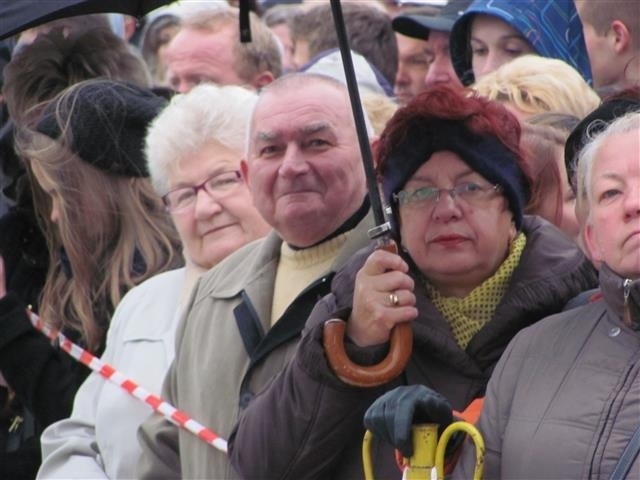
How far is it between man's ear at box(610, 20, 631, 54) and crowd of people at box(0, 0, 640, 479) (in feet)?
0.03

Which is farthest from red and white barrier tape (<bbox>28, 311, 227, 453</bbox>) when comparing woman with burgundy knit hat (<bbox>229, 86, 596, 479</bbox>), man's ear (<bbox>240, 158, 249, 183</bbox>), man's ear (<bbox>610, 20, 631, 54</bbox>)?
man's ear (<bbox>610, 20, 631, 54</bbox>)

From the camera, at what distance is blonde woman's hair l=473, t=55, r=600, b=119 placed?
5.56 meters

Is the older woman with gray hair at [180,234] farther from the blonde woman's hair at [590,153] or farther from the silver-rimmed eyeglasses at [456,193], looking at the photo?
the blonde woman's hair at [590,153]

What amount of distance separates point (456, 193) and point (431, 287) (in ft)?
0.84

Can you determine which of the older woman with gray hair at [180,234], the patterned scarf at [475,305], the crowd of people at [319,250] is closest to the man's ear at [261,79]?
the crowd of people at [319,250]

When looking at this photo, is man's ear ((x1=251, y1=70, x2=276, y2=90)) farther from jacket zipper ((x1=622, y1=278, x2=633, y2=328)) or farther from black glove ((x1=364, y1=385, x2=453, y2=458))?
jacket zipper ((x1=622, y1=278, x2=633, y2=328))

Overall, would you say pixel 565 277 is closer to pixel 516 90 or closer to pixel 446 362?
pixel 446 362

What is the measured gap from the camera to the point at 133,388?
18.7 ft

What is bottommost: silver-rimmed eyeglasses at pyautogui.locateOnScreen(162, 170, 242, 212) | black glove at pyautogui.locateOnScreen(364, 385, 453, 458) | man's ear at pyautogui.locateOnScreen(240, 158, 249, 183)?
silver-rimmed eyeglasses at pyautogui.locateOnScreen(162, 170, 242, 212)

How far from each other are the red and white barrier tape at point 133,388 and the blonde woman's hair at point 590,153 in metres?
1.47

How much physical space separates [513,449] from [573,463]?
6.8 inches

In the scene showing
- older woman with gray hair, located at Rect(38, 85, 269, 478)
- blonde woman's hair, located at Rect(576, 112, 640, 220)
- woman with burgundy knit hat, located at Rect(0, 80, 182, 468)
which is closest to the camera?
blonde woman's hair, located at Rect(576, 112, 640, 220)

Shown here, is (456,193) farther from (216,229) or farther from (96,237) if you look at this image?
(96,237)

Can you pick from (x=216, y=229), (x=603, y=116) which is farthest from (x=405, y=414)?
(x=216, y=229)
